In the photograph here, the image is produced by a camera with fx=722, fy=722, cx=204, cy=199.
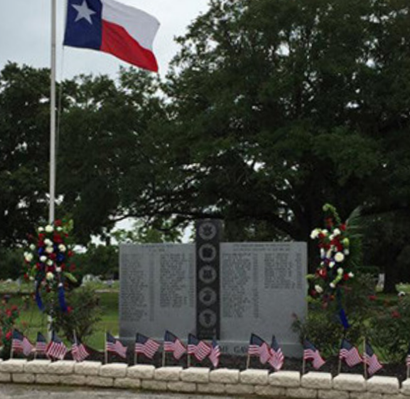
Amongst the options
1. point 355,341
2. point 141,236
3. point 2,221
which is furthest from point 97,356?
point 141,236

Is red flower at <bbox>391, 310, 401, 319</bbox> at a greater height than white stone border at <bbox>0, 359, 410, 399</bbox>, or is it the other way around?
red flower at <bbox>391, 310, 401, 319</bbox>

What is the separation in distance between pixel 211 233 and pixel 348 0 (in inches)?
638

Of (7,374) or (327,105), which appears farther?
(327,105)

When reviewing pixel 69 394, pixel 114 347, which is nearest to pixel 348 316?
pixel 114 347

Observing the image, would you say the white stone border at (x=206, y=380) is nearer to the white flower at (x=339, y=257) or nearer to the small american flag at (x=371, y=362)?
the small american flag at (x=371, y=362)

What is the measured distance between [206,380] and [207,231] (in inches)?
150

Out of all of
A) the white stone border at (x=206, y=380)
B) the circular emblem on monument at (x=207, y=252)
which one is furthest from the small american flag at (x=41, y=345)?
the circular emblem on monument at (x=207, y=252)

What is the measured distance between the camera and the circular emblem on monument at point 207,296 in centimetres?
1288

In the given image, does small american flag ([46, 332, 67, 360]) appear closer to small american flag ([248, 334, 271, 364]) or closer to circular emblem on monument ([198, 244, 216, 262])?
small american flag ([248, 334, 271, 364])

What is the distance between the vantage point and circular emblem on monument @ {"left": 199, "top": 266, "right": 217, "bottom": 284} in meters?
A: 12.9

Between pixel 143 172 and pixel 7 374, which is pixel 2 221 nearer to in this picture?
pixel 143 172

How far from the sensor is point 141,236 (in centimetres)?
6981

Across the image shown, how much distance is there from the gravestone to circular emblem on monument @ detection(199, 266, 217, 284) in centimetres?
5

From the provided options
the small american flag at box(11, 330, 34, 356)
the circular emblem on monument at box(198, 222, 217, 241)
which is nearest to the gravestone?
the circular emblem on monument at box(198, 222, 217, 241)
